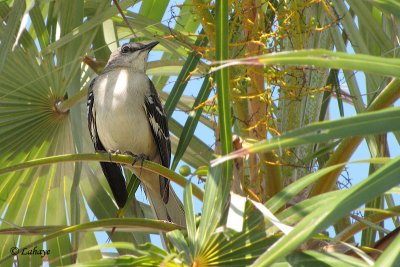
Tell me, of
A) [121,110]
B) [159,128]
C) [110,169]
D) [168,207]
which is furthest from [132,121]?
[168,207]

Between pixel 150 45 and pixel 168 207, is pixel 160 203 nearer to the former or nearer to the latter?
pixel 168 207

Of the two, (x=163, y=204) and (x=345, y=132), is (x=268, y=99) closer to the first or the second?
(x=345, y=132)

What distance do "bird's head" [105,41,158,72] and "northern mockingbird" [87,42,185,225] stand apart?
18 centimetres

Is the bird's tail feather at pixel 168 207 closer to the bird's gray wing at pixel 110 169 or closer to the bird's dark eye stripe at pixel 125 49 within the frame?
the bird's gray wing at pixel 110 169

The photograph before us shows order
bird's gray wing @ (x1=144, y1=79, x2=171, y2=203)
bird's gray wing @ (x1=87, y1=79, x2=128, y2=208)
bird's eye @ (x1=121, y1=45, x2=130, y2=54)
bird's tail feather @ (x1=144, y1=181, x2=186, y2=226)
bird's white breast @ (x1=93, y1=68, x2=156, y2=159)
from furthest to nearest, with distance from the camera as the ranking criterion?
bird's eye @ (x1=121, y1=45, x2=130, y2=54) < bird's white breast @ (x1=93, y1=68, x2=156, y2=159) < bird's gray wing @ (x1=144, y1=79, x2=171, y2=203) < bird's tail feather @ (x1=144, y1=181, x2=186, y2=226) < bird's gray wing @ (x1=87, y1=79, x2=128, y2=208)

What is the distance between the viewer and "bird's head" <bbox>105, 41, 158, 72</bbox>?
5742 millimetres

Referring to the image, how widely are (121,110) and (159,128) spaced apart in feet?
0.93

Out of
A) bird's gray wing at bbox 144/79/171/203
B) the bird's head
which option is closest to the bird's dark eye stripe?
the bird's head

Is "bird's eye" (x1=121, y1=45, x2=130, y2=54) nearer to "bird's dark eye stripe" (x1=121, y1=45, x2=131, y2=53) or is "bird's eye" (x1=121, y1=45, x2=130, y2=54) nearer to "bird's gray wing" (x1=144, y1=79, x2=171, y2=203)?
"bird's dark eye stripe" (x1=121, y1=45, x2=131, y2=53)

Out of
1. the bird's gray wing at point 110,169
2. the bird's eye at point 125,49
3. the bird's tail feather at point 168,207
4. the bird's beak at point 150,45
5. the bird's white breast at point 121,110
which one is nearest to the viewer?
the bird's gray wing at point 110,169

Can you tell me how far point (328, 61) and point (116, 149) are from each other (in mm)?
3554

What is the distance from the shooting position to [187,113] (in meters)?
4.14

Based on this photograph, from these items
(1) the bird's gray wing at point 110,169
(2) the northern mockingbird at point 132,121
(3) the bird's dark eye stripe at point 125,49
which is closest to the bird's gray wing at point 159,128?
(2) the northern mockingbird at point 132,121

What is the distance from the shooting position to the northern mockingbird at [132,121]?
5.23m
